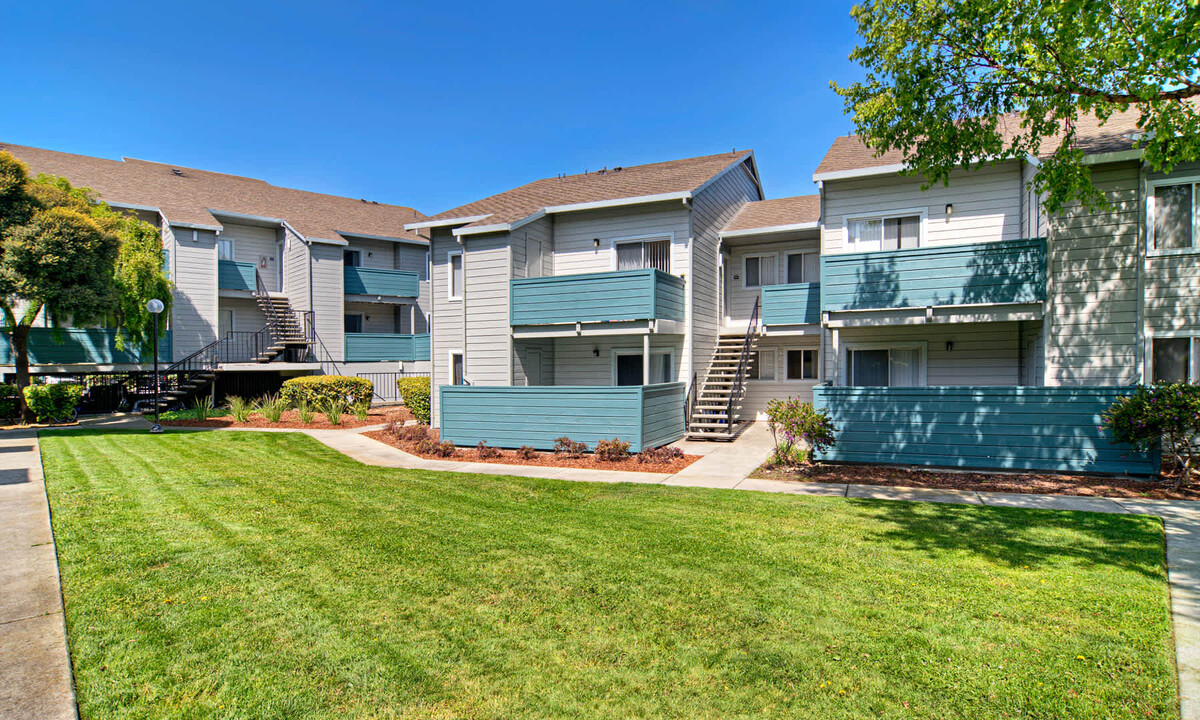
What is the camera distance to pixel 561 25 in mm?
19969

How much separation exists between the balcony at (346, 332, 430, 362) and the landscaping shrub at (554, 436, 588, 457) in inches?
632

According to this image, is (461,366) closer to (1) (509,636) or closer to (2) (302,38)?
(2) (302,38)

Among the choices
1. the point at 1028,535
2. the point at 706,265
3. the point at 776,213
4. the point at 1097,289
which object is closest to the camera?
the point at 1028,535

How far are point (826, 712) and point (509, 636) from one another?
2.16 metres

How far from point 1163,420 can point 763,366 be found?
1086cm

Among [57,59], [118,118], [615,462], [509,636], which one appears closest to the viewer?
[509,636]

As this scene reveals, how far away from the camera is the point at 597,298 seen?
16.2 metres

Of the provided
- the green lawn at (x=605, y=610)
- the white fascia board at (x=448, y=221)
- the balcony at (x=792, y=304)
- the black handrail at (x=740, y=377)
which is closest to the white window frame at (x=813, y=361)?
the black handrail at (x=740, y=377)

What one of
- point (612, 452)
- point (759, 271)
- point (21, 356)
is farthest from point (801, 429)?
point (21, 356)

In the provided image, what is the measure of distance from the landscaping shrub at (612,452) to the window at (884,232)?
27.3ft

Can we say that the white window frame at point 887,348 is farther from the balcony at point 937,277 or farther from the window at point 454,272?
the window at point 454,272

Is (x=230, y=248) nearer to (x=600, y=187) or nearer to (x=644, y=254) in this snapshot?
(x=600, y=187)

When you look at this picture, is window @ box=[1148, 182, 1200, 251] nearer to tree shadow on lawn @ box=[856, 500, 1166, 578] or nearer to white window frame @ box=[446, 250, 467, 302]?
tree shadow on lawn @ box=[856, 500, 1166, 578]

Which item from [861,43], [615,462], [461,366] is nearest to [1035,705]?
[615,462]
